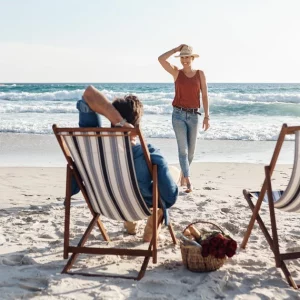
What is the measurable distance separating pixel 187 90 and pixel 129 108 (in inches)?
90.8

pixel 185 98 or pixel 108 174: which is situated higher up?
pixel 185 98

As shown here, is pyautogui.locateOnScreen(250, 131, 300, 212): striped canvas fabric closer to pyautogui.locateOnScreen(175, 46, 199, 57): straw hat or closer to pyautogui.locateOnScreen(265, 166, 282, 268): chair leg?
pyautogui.locateOnScreen(265, 166, 282, 268): chair leg

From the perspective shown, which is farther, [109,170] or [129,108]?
[129,108]

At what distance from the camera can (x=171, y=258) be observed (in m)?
3.66

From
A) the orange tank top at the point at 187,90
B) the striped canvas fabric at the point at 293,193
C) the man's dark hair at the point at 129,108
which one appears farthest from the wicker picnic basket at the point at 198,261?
the orange tank top at the point at 187,90

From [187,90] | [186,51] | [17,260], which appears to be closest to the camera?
[17,260]

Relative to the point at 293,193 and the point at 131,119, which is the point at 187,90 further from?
the point at 293,193

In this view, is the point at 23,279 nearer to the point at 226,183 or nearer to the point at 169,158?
the point at 226,183

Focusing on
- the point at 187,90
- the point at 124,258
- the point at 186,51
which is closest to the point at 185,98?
the point at 187,90

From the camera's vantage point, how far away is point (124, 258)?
3.66 meters

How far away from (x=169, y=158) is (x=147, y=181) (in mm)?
5056

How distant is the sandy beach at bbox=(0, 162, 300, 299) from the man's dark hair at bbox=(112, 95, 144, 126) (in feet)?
3.12

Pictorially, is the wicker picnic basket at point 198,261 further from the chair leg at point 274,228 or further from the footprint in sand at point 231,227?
the footprint in sand at point 231,227

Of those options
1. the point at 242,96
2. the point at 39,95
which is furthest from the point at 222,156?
the point at 39,95
